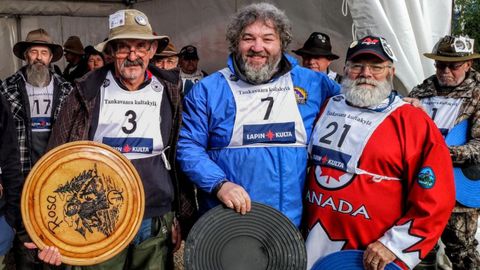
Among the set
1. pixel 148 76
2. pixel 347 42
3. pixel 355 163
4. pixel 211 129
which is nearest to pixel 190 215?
pixel 211 129

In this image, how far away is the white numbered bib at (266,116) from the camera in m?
2.70

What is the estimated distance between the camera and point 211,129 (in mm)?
2768

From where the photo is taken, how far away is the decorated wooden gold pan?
7.91ft

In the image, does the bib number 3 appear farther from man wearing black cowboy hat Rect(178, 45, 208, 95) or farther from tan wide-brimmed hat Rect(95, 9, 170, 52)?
man wearing black cowboy hat Rect(178, 45, 208, 95)

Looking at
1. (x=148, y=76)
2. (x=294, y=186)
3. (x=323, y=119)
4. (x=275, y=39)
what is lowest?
(x=294, y=186)

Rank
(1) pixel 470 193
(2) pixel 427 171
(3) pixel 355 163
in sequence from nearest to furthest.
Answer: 1. (2) pixel 427 171
2. (3) pixel 355 163
3. (1) pixel 470 193

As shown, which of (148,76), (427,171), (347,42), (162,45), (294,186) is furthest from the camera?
(347,42)

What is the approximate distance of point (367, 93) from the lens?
8.57 feet

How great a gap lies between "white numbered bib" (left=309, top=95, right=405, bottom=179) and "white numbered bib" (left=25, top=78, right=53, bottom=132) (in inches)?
100

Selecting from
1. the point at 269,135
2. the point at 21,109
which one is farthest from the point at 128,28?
the point at 21,109

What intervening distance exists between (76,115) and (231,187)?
98 centimetres

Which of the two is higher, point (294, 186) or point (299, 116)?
point (299, 116)

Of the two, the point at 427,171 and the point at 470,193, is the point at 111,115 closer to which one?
the point at 427,171

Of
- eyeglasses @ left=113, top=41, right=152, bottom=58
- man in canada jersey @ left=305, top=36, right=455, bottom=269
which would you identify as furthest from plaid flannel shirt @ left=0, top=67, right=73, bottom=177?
man in canada jersey @ left=305, top=36, right=455, bottom=269
